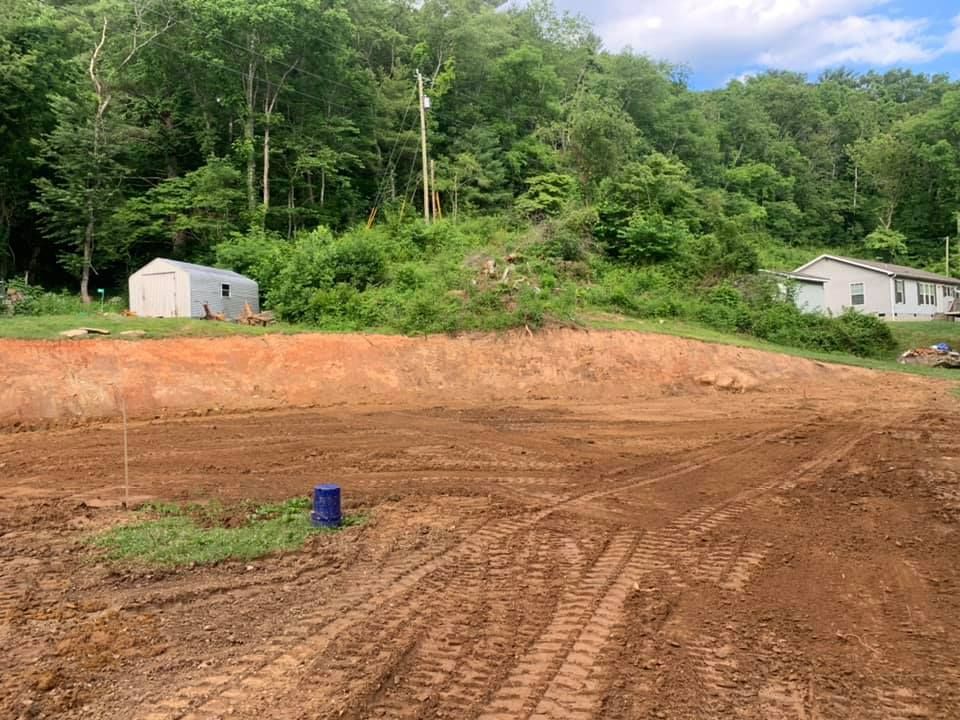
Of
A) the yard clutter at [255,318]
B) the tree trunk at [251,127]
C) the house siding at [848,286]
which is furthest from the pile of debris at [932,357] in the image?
the tree trunk at [251,127]

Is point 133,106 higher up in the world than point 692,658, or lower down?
higher up

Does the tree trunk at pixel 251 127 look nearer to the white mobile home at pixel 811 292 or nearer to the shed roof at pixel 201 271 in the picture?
the shed roof at pixel 201 271

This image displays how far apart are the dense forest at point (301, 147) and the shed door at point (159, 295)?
10.9 feet

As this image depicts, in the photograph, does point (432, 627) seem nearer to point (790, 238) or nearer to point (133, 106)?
point (133, 106)

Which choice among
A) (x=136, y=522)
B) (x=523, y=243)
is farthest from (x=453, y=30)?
(x=136, y=522)

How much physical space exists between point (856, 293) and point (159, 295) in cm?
3881

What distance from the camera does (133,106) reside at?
31766 mm

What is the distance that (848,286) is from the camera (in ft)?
133

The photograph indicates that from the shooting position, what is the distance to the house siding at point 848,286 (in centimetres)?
3897

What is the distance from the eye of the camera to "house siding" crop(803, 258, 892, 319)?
128 feet

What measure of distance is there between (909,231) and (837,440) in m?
57.5

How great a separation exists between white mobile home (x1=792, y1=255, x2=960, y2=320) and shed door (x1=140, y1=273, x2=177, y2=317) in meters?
34.9

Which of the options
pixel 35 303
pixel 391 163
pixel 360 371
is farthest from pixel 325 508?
pixel 391 163

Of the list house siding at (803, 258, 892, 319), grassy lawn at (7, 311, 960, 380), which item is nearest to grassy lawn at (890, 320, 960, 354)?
grassy lawn at (7, 311, 960, 380)
